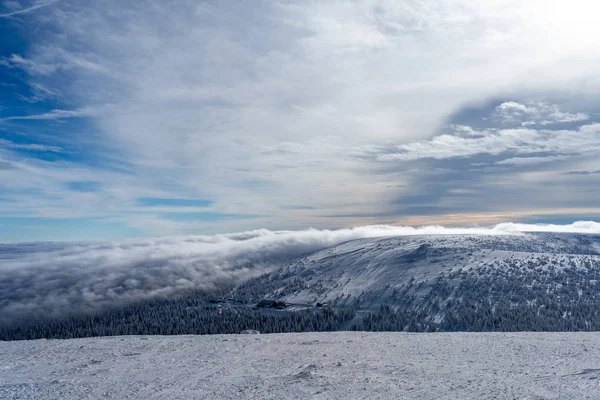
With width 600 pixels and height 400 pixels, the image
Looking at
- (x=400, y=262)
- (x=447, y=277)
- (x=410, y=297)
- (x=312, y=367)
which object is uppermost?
(x=312, y=367)

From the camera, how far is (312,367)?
17.5m

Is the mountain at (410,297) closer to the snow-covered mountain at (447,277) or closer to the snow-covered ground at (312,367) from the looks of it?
the snow-covered mountain at (447,277)

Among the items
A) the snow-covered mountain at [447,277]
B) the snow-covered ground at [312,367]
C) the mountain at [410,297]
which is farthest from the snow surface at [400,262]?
the snow-covered ground at [312,367]

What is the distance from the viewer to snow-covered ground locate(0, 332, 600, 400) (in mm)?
14539

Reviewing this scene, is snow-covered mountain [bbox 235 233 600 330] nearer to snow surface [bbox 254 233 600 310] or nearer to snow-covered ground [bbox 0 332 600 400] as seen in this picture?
snow surface [bbox 254 233 600 310]

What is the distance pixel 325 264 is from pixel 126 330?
67229mm

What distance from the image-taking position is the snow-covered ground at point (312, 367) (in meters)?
14.5

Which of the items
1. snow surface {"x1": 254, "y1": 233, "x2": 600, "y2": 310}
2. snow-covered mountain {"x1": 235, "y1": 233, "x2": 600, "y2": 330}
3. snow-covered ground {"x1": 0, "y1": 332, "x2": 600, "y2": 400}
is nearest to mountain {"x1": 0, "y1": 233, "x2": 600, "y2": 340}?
snow-covered mountain {"x1": 235, "y1": 233, "x2": 600, "y2": 330}

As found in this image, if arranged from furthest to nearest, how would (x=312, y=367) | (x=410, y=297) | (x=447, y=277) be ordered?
1. (x=447, y=277)
2. (x=410, y=297)
3. (x=312, y=367)

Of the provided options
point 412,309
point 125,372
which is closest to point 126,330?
point 412,309

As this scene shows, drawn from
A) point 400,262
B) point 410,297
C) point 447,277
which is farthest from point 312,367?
point 400,262

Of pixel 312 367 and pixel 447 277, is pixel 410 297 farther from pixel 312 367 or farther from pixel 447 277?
pixel 312 367

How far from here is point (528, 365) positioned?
664 inches

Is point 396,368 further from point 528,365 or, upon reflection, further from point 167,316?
point 167,316
